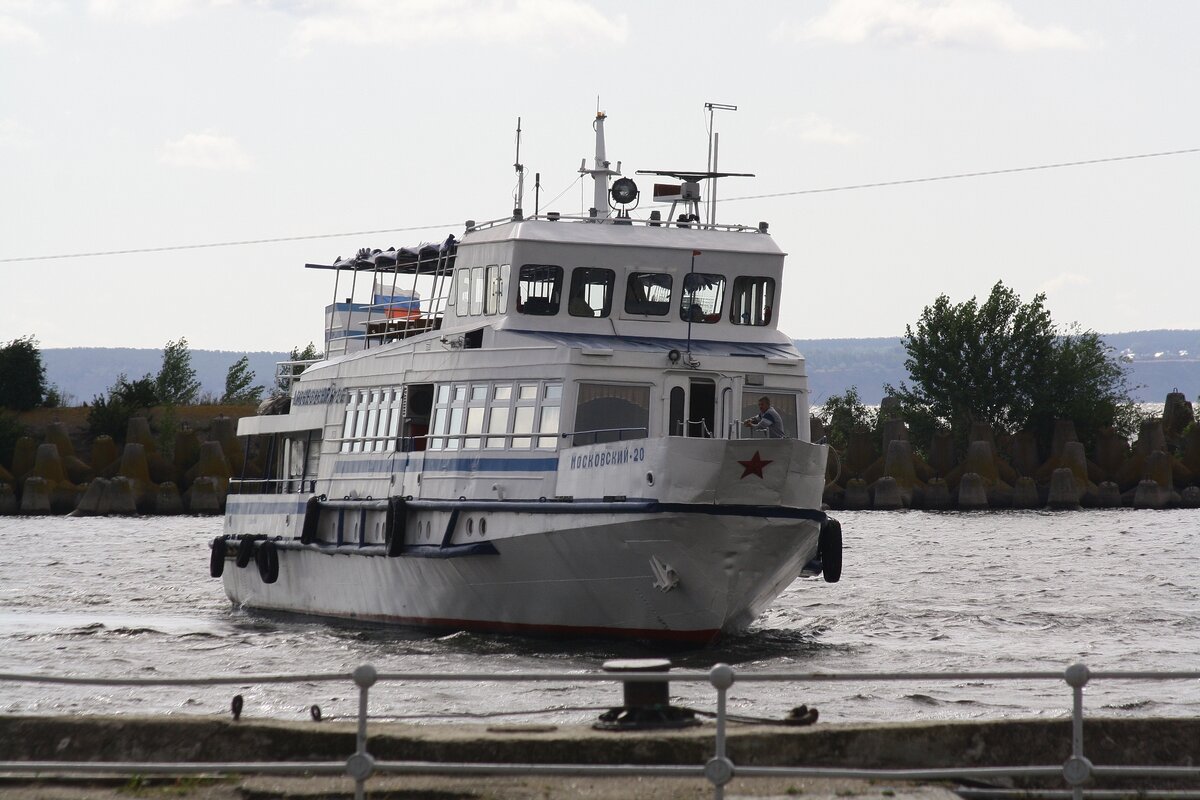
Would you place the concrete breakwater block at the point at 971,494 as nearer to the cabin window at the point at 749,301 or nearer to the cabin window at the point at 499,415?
the cabin window at the point at 749,301

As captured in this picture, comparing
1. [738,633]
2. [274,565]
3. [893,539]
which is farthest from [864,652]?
[893,539]

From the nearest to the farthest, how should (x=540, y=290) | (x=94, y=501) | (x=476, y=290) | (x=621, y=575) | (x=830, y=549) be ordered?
(x=621, y=575), (x=830, y=549), (x=540, y=290), (x=476, y=290), (x=94, y=501)

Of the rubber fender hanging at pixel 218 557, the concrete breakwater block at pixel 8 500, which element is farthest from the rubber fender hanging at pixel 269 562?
the concrete breakwater block at pixel 8 500

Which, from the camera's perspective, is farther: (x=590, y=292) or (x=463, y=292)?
(x=463, y=292)

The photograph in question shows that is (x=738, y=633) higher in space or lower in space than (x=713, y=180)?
lower

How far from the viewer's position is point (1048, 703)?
2092 centimetres

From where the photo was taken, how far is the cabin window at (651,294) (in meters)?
26.1

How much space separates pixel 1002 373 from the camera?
111688 mm

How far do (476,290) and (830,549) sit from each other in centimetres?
714

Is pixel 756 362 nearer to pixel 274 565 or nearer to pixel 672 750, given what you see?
pixel 274 565

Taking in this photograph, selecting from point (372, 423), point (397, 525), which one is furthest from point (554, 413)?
point (372, 423)

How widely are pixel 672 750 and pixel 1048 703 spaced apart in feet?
37.8

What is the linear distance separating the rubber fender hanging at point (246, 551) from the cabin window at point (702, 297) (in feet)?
35.0

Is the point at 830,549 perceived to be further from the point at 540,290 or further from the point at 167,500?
the point at 167,500
